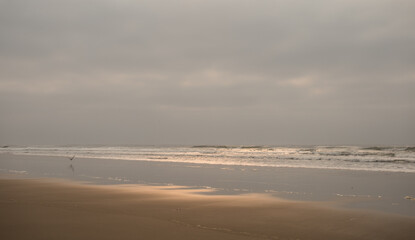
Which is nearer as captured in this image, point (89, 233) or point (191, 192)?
point (89, 233)

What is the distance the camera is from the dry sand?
5758 millimetres

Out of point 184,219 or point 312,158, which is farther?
point 312,158

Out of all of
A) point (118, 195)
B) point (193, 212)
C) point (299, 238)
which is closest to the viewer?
point (299, 238)

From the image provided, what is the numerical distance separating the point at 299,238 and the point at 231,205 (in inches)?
126

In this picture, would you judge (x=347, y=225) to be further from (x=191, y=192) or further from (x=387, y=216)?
(x=191, y=192)

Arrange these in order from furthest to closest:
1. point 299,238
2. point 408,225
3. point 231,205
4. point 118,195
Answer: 1. point 118,195
2. point 231,205
3. point 408,225
4. point 299,238

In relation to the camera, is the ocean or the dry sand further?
the ocean

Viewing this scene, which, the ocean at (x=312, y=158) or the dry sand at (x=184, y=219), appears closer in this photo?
the dry sand at (x=184, y=219)

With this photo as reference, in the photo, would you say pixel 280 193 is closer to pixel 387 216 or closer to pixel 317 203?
pixel 317 203

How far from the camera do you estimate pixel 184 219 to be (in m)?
6.96

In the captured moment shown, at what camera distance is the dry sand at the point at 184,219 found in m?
5.76

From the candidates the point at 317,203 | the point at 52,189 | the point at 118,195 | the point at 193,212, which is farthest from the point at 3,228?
the point at 317,203

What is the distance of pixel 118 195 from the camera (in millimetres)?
10531

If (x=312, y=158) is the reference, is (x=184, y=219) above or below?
above
